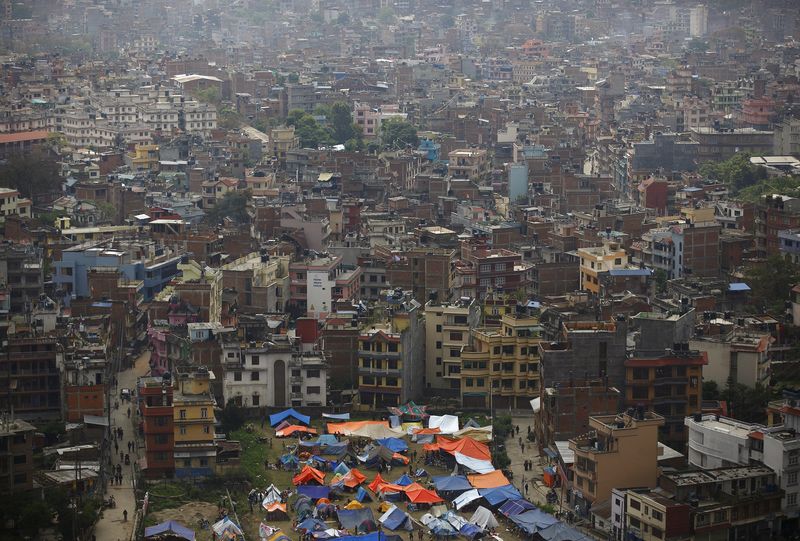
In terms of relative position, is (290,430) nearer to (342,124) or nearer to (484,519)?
(484,519)

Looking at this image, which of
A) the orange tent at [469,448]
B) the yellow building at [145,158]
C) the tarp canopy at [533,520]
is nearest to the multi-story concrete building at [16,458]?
the orange tent at [469,448]

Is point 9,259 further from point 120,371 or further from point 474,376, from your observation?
point 474,376

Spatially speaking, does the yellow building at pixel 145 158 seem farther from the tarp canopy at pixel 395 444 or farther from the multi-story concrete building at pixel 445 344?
the tarp canopy at pixel 395 444

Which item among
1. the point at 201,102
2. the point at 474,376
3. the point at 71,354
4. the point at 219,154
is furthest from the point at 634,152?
the point at 71,354

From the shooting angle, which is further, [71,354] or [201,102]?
[201,102]

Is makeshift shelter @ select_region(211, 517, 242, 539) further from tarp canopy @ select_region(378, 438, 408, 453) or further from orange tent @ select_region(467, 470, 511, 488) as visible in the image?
tarp canopy @ select_region(378, 438, 408, 453)

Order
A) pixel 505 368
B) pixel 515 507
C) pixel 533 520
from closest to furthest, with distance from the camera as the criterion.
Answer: pixel 533 520
pixel 515 507
pixel 505 368

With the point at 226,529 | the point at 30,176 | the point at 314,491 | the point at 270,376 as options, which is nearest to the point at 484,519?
the point at 314,491
